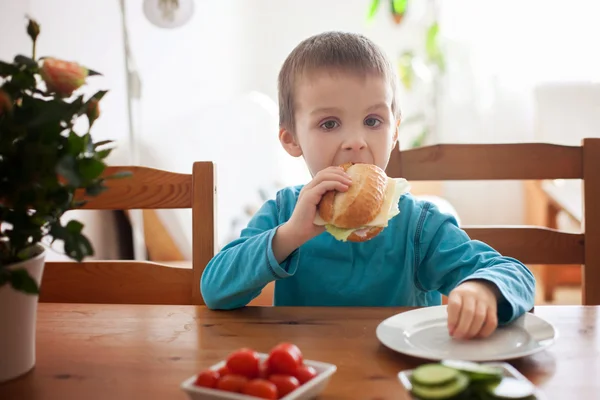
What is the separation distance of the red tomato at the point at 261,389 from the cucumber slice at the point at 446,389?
13 cm

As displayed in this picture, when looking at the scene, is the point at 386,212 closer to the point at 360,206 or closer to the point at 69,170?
the point at 360,206

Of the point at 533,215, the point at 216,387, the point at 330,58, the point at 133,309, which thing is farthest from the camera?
the point at 533,215

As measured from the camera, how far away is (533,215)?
411 centimetres

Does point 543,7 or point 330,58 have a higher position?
point 543,7

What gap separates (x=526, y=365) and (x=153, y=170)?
0.77 metres

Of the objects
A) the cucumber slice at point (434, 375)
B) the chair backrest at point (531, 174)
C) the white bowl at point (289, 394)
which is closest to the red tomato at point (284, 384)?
the white bowl at point (289, 394)

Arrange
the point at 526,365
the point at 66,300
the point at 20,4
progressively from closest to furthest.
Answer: the point at 526,365
the point at 66,300
the point at 20,4

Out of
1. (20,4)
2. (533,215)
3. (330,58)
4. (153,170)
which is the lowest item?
(533,215)

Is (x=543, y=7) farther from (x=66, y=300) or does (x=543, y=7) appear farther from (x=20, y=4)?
(x=66, y=300)

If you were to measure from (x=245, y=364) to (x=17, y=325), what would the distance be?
0.29 meters

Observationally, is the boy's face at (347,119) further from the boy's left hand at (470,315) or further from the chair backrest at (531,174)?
the boy's left hand at (470,315)

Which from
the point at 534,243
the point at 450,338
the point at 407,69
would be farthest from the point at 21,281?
the point at 407,69

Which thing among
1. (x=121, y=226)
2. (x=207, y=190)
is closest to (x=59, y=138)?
(x=207, y=190)

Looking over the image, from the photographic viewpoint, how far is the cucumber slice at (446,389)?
541mm
